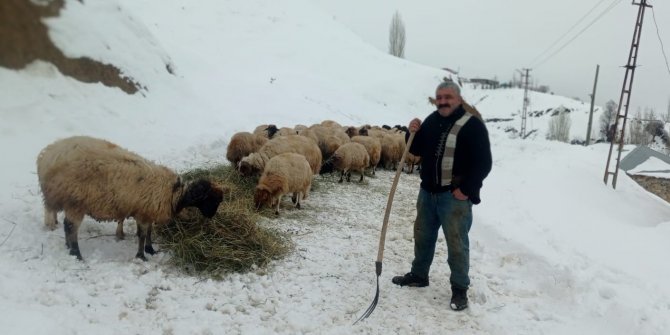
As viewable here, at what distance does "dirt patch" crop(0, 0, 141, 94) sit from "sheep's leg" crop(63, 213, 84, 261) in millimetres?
5797

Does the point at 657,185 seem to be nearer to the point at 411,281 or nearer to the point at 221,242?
the point at 411,281

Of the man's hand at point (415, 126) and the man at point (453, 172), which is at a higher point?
the man's hand at point (415, 126)

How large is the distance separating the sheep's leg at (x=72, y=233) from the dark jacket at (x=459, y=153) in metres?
4.01

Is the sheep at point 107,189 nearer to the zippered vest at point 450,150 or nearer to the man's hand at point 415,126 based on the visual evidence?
the man's hand at point 415,126

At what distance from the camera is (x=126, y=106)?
1095 centimetres

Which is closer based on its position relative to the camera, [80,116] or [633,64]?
[80,116]

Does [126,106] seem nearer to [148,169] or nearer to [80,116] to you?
[80,116]

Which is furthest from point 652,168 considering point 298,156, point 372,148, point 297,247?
point 297,247

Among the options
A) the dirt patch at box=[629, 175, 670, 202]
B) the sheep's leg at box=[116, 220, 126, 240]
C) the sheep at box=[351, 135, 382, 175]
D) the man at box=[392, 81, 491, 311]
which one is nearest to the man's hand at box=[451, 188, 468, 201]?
the man at box=[392, 81, 491, 311]

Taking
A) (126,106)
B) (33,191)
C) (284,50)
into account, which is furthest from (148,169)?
(284,50)

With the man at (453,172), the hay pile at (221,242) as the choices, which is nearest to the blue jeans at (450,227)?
the man at (453,172)

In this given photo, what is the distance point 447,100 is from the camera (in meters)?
4.89

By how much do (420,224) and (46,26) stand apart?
963 centimetres

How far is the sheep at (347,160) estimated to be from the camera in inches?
443
